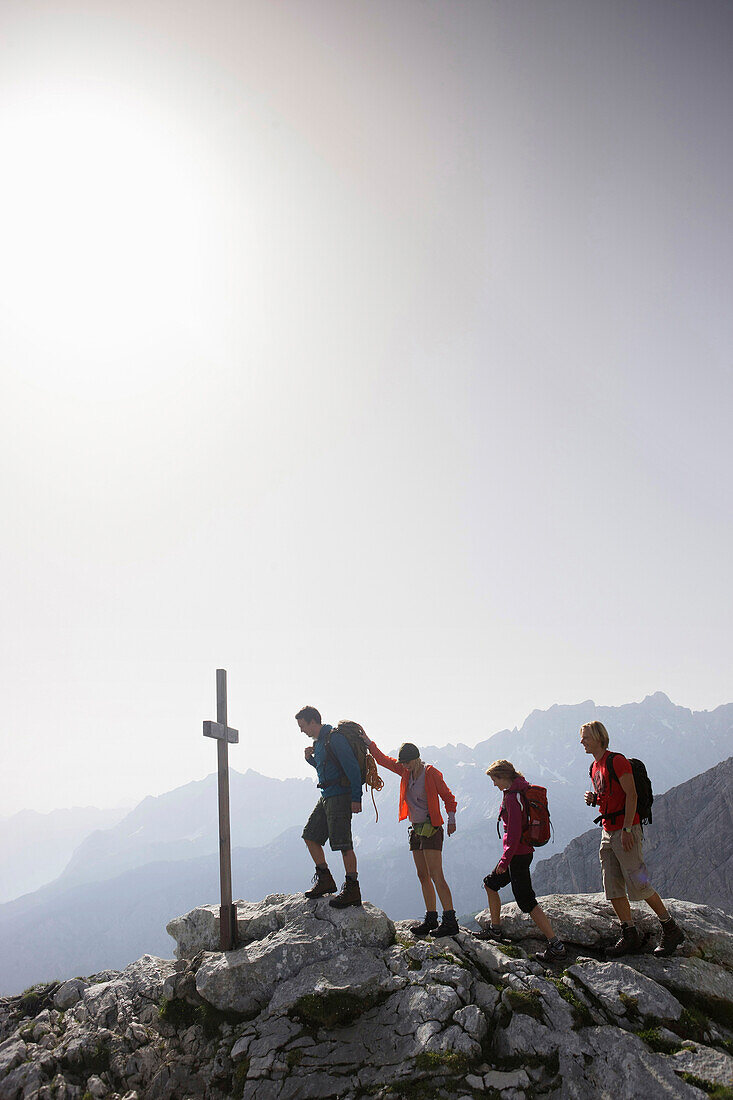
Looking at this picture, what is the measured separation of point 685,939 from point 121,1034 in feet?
32.6

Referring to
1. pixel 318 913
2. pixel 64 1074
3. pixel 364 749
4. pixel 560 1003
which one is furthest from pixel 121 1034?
pixel 560 1003

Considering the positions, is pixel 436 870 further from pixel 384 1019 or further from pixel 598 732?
pixel 598 732

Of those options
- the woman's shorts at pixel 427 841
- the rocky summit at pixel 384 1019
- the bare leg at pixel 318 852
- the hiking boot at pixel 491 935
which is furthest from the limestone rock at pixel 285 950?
the hiking boot at pixel 491 935

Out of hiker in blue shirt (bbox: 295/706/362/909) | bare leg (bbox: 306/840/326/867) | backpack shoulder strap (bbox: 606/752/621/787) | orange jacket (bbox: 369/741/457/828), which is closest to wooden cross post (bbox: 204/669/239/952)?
hiker in blue shirt (bbox: 295/706/362/909)

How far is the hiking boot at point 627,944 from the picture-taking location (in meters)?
9.71

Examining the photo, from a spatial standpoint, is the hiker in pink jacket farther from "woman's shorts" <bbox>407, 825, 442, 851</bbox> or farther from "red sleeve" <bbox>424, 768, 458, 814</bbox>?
"woman's shorts" <bbox>407, 825, 442, 851</bbox>

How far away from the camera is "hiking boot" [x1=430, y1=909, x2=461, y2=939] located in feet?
33.4

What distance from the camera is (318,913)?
1085 cm

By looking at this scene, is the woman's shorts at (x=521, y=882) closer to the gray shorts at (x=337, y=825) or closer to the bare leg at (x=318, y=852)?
the gray shorts at (x=337, y=825)

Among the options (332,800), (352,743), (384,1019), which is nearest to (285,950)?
(384,1019)

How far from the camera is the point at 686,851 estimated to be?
520 ft

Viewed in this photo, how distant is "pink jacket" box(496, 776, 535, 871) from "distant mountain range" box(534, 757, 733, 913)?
164m

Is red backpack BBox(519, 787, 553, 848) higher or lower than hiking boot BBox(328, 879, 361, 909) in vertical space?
higher

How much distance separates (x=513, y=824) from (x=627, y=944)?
281cm
